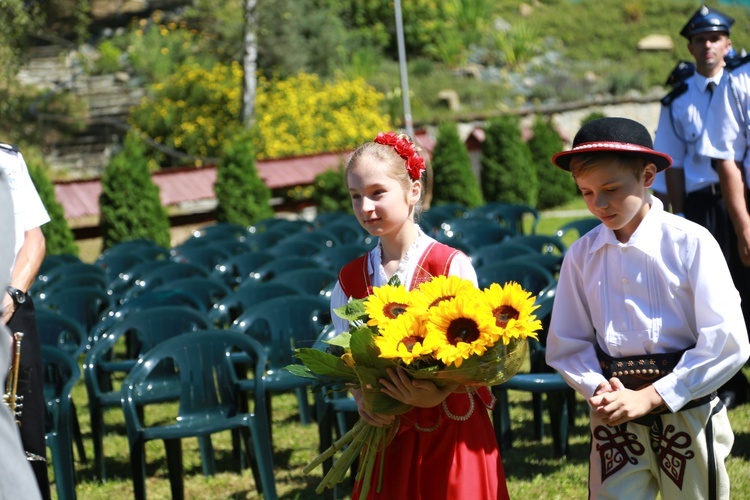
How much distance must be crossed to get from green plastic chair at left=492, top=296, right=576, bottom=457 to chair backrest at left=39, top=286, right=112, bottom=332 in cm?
331

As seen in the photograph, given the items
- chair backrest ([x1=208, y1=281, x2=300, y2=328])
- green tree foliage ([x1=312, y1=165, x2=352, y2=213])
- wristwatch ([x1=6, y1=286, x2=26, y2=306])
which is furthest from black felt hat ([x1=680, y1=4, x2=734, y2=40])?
green tree foliage ([x1=312, y1=165, x2=352, y2=213])

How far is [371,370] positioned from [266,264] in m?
5.22

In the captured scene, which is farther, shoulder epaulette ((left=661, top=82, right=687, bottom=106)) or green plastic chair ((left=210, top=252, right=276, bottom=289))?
green plastic chair ((left=210, top=252, right=276, bottom=289))

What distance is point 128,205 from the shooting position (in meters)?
14.7

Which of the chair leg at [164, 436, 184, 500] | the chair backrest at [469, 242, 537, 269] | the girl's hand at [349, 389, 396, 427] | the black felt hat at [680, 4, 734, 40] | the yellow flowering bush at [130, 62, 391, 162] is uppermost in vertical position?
the yellow flowering bush at [130, 62, 391, 162]

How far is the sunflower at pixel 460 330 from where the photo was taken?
2.70 metres

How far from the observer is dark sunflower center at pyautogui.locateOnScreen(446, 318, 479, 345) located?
275cm

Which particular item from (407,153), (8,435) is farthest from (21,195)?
(8,435)

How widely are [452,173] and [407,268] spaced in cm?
1437

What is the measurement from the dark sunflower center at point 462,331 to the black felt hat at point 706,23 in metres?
2.77

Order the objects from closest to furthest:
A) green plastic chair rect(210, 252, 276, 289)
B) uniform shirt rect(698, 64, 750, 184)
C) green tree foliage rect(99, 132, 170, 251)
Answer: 1. uniform shirt rect(698, 64, 750, 184)
2. green plastic chair rect(210, 252, 276, 289)
3. green tree foliage rect(99, 132, 170, 251)

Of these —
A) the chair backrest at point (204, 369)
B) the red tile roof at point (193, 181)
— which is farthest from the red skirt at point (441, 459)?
the red tile roof at point (193, 181)

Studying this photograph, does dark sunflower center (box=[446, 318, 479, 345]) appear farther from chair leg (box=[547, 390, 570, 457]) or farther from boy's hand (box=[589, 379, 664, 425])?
chair leg (box=[547, 390, 570, 457])

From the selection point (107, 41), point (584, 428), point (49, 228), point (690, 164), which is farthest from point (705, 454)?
point (107, 41)
